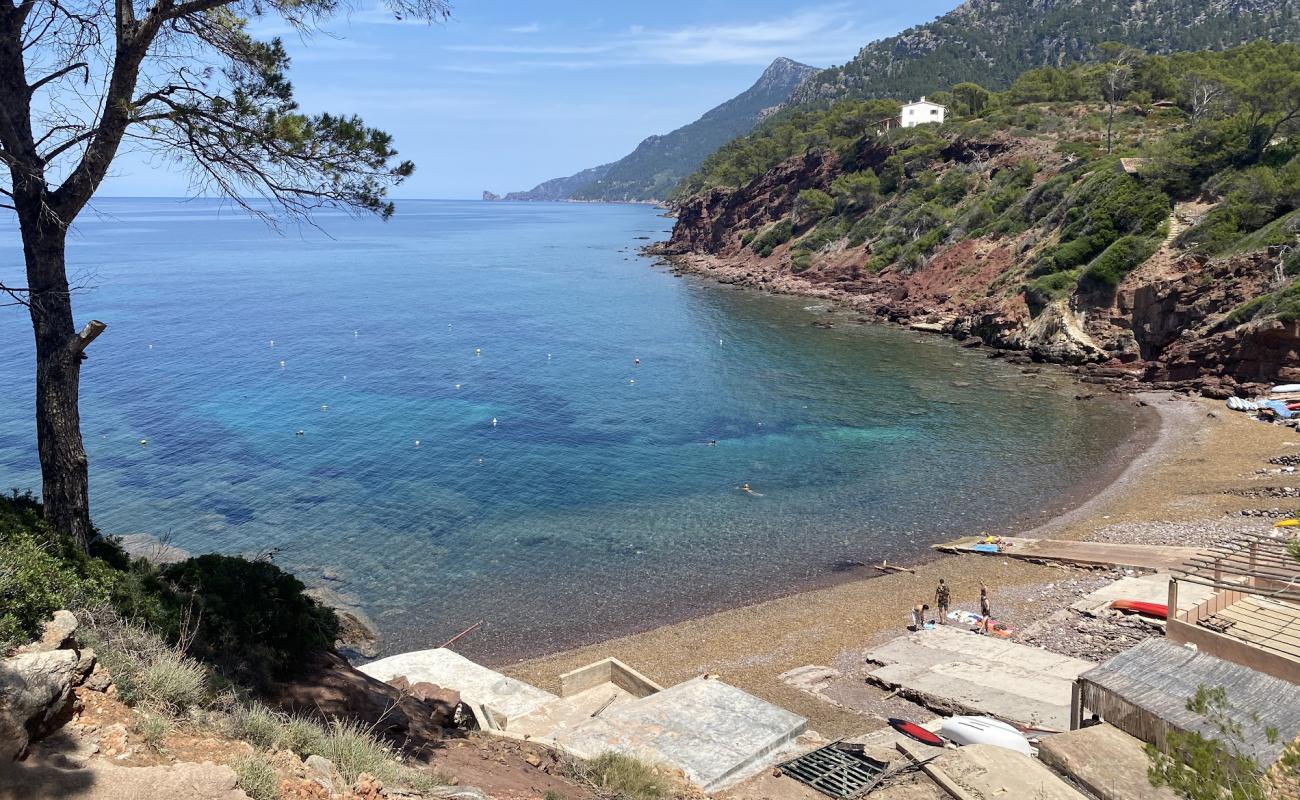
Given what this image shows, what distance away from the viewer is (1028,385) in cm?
4341

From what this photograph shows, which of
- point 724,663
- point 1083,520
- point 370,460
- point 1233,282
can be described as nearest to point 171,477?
point 370,460

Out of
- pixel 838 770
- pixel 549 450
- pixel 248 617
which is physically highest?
pixel 248 617

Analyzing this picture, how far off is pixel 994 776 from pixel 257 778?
8.38m

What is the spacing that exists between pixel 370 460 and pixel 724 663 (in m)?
19.7

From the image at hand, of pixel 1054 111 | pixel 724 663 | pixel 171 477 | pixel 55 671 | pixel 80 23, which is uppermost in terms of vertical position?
pixel 1054 111

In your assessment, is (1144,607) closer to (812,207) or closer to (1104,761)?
(1104,761)

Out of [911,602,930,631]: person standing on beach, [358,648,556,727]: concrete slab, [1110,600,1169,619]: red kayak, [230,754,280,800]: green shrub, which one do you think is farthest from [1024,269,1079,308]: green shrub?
[230,754,280,800]: green shrub

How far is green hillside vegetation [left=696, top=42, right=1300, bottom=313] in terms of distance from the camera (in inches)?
1834

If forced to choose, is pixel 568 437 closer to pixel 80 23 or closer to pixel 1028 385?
pixel 1028 385

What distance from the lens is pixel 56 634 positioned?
670 cm

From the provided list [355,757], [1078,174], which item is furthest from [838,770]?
[1078,174]

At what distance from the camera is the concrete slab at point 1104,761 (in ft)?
32.1

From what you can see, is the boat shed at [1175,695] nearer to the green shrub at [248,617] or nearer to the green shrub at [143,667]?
the green shrub at [248,617]

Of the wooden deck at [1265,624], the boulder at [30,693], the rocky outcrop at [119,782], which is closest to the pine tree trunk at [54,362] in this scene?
the boulder at [30,693]
